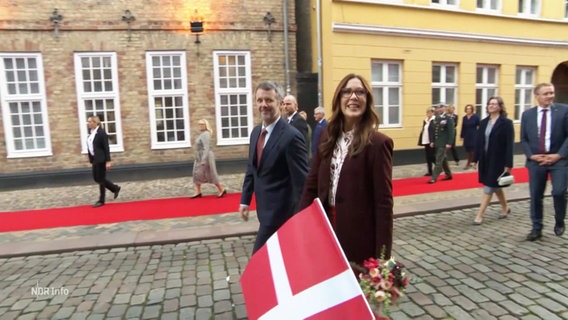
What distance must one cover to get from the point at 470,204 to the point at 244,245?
445cm

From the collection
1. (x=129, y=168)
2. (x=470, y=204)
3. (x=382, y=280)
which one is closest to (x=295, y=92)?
(x=129, y=168)

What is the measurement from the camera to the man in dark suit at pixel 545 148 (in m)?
4.98

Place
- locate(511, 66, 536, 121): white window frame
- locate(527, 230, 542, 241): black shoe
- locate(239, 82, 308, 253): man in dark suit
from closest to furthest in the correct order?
locate(239, 82, 308, 253): man in dark suit
locate(527, 230, 542, 241): black shoe
locate(511, 66, 536, 121): white window frame

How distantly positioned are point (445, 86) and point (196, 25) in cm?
892

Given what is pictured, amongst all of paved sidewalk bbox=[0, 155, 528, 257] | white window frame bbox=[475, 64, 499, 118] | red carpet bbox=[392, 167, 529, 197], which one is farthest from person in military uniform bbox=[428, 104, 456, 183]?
white window frame bbox=[475, 64, 499, 118]

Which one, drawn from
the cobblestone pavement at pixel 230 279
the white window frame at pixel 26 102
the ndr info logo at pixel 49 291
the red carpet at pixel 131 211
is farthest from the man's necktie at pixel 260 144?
the white window frame at pixel 26 102

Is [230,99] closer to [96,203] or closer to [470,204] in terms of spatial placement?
[96,203]

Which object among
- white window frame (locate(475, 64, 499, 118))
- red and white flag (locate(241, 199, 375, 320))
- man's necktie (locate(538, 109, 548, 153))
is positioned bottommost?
red and white flag (locate(241, 199, 375, 320))

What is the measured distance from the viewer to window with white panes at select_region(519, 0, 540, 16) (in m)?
15.3

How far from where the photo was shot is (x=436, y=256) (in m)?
4.76

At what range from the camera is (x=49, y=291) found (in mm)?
4086

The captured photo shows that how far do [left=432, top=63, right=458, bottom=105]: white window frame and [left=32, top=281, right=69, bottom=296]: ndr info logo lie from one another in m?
13.0

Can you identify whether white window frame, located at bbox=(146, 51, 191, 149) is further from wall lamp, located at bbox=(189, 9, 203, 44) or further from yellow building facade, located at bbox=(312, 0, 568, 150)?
yellow building facade, located at bbox=(312, 0, 568, 150)

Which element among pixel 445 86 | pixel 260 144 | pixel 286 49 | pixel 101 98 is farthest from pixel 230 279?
pixel 445 86
